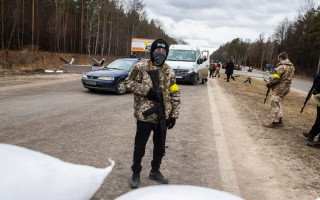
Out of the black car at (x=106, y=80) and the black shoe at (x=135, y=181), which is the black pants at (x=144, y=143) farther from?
the black car at (x=106, y=80)

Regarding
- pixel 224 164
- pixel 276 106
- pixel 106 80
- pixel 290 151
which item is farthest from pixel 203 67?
pixel 224 164

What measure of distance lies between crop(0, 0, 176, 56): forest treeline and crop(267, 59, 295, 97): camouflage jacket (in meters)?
31.9

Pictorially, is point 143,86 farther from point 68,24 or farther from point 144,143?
point 68,24

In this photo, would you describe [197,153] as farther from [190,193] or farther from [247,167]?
[190,193]

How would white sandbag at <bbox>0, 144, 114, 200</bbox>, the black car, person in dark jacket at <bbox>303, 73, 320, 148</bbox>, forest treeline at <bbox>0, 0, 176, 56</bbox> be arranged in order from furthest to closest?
forest treeline at <bbox>0, 0, 176, 56</bbox>
the black car
person in dark jacket at <bbox>303, 73, 320, 148</bbox>
white sandbag at <bbox>0, 144, 114, 200</bbox>

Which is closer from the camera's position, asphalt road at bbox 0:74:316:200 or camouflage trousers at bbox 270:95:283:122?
asphalt road at bbox 0:74:316:200

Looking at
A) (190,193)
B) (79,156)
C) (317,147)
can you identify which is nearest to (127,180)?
Answer: (79,156)

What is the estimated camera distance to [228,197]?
1.36 metres

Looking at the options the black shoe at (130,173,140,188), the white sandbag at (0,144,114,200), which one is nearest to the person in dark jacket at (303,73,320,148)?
the black shoe at (130,173,140,188)

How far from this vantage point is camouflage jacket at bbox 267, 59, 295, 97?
649 centimetres

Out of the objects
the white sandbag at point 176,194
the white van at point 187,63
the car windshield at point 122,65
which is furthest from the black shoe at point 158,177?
the white van at point 187,63

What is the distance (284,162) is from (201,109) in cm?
455

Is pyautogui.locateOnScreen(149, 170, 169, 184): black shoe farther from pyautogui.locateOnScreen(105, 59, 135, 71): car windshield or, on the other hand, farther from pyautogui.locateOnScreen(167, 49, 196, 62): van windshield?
pyautogui.locateOnScreen(167, 49, 196, 62): van windshield

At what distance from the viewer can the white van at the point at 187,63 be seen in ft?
52.6
